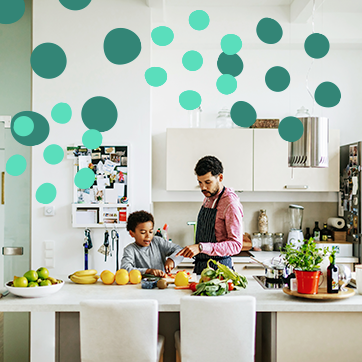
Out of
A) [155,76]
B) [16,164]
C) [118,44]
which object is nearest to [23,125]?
[16,164]

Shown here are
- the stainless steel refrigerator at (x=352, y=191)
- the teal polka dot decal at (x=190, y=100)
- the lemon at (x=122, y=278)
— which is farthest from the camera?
the teal polka dot decal at (x=190, y=100)

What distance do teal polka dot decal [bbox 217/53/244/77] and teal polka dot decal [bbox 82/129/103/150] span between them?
4.94 ft

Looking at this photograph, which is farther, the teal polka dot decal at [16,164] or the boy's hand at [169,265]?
the teal polka dot decal at [16,164]

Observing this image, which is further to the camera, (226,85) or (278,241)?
(226,85)

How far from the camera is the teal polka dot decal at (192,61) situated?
12.9 ft

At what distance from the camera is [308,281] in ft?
6.23

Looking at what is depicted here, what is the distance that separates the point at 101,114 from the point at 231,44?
149 cm

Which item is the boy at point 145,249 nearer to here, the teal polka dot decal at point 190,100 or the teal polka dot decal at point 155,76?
the teal polka dot decal at point 155,76

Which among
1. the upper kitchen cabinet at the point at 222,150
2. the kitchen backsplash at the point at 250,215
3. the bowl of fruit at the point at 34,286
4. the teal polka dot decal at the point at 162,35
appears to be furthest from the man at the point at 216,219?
the teal polka dot decal at the point at 162,35

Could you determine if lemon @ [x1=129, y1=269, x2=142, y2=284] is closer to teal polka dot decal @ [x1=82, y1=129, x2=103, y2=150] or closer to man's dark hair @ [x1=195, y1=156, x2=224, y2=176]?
man's dark hair @ [x1=195, y1=156, x2=224, y2=176]

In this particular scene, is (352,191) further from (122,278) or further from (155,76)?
(122,278)

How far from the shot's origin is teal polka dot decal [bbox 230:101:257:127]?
381cm

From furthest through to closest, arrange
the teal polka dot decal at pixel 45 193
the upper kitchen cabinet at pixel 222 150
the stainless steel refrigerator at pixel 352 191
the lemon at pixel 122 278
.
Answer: the upper kitchen cabinet at pixel 222 150
the stainless steel refrigerator at pixel 352 191
the teal polka dot decal at pixel 45 193
the lemon at pixel 122 278

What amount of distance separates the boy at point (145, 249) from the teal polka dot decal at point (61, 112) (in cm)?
121
